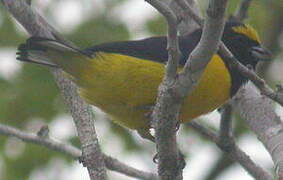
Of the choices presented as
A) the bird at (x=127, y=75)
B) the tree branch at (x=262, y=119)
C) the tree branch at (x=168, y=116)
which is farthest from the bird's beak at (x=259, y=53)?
the tree branch at (x=168, y=116)

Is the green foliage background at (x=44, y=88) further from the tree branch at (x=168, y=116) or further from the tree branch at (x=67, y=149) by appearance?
the tree branch at (x=168, y=116)

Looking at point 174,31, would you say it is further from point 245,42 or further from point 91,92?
point 245,42

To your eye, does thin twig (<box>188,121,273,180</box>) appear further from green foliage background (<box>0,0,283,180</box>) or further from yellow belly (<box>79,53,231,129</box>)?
green foliage background (<box>0,0,283,180</box>)

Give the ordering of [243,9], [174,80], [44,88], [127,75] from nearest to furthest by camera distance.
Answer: [174,80]
[127,75]
[243,9]
[44,88]

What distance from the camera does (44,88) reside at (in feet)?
20.1

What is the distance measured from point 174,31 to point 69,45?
1427 millimetres

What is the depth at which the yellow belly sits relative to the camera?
4.54 meters

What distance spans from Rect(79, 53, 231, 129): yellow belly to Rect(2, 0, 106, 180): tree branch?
0.22 m

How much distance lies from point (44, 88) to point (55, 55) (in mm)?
1536

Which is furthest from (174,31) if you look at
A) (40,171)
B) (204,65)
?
(40,171)

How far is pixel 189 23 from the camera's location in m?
5.71

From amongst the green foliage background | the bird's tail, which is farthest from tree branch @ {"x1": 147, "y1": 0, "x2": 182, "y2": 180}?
the green foliage background

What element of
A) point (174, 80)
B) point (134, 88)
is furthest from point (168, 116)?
point (134, 88)

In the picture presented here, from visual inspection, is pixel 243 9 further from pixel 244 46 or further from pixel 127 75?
pixel 127 75
